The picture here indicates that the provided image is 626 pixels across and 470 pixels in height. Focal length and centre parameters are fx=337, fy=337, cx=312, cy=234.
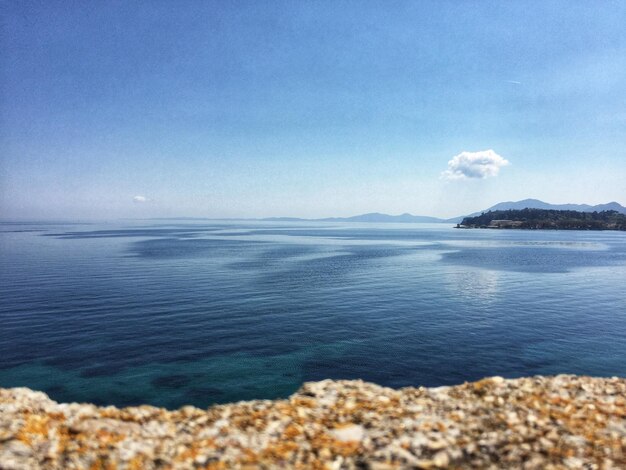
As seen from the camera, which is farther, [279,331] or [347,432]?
[279,331]

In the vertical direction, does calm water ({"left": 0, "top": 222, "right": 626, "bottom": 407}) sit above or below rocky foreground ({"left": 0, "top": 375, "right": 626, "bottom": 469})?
below

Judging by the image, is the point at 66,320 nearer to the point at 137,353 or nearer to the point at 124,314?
the point at 124,314

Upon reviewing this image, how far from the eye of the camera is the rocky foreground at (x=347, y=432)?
30.5 feet

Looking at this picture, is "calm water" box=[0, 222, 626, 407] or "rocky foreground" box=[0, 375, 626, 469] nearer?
"rocky foreground" box=[0, 375, 626, 469]

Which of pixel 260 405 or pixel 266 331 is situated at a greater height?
pixel 260 405

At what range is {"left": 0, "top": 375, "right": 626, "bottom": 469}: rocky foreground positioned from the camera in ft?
30.5

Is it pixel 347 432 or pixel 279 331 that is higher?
pixel 347 432

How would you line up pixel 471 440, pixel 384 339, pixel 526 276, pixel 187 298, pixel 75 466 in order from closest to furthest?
pixel 75 466 < pixel 471 440 < pixel 384 339 < pixel 187 298 < pixel 526 276

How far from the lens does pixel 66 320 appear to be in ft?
125

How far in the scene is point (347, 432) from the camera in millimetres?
10750

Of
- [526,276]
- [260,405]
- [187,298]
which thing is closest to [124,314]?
[187,298]

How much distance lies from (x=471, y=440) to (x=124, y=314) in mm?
41001

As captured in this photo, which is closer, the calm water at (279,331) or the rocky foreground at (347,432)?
the rocky foreground at (347,432)

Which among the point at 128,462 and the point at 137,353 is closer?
the point at 128,462
